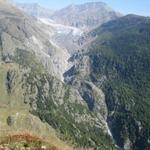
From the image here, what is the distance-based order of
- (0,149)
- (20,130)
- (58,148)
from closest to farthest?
1. (0,149)
2. (58,148)
3. (20,130)

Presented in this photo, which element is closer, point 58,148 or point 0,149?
point 0,149

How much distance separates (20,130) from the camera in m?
39.1

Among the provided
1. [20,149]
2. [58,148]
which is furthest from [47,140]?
[20,149]

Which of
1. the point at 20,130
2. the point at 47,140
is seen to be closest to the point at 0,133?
the point at 20,130

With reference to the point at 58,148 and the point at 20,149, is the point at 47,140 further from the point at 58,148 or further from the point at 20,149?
the point at 20,149

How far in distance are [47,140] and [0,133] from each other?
4479mm

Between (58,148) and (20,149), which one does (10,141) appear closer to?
(20,149)

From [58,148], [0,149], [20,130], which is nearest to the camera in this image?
[0,149]

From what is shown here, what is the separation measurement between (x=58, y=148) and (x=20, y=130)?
4540mm

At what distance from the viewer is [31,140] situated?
35.8 m

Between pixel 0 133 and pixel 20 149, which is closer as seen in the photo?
pixel 20 149

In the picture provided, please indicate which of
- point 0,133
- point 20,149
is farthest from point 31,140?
point 0,133

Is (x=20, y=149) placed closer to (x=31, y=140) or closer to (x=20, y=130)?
(x=31, y=140)

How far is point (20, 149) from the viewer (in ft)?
A: 113
